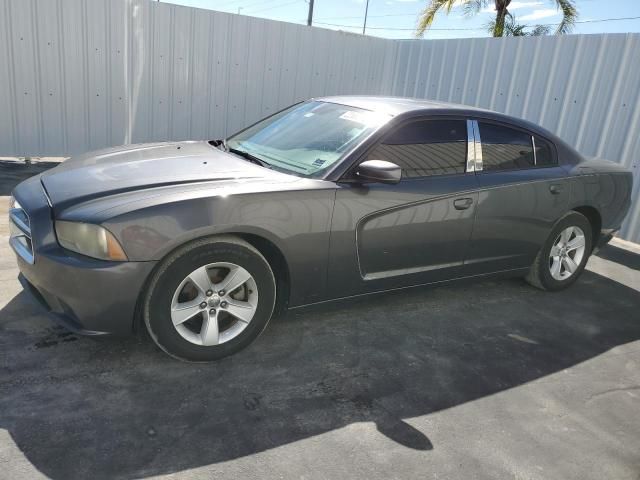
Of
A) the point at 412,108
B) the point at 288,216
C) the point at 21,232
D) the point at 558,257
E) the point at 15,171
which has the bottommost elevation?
the point at 15,171

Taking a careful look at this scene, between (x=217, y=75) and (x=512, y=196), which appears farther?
(x=217, y=75)

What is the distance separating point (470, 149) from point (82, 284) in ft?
9.24

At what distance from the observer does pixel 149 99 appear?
8.46 meters

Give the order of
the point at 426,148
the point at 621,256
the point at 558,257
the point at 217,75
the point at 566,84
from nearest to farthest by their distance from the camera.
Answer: the point at 426,148
the point at 558,257
the point at 621,256
the point at 566,84
the point at 217,75

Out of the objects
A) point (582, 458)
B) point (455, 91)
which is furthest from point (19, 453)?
point (455, 91)

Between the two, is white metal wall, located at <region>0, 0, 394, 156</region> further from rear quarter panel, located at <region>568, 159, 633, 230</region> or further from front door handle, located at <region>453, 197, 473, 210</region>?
front door handle, located at <region>453, 197, 473, 210</region>

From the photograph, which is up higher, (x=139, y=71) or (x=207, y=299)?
(x=139, y=71)

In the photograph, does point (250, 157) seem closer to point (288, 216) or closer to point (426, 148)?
point (288, 216)

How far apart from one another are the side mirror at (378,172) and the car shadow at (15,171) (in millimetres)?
5161

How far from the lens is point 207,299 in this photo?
3.06 meters

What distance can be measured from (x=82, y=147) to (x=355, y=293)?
20.6 feet

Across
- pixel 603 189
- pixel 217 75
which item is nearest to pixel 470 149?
pixel 603 189

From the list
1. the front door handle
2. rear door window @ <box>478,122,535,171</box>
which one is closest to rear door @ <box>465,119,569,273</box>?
rear door window @ <box>478,122,535,171</box>

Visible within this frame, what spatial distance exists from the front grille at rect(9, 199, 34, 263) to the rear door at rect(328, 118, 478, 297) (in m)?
1.72
